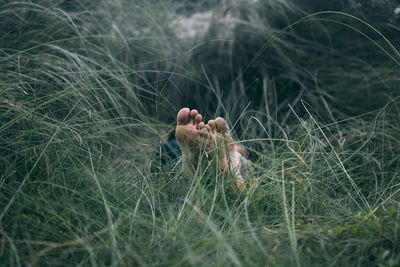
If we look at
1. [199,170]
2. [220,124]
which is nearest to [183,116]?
[220,124]

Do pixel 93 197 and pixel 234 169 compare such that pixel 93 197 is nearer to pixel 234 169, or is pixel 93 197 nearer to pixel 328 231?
pixel 234 169

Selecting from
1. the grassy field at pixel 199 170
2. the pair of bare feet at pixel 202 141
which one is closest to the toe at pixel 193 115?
the pair of bare feet at pixel 202 141

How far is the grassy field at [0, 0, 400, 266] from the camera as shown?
1.30 m

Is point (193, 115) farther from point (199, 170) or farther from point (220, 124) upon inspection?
point (199, 170)

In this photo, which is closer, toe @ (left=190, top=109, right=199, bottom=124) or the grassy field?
the grassy field

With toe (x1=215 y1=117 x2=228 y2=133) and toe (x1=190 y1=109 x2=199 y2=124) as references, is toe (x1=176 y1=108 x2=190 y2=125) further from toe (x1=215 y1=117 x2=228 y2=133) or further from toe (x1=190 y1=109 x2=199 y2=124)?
toe (x1=215 y1=117 x2=228 y2=133)

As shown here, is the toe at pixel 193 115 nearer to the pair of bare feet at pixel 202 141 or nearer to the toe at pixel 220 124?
the pair of bare feet at pixel 202 141

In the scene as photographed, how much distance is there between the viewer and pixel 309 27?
8.97ft

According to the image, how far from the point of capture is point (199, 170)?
1.73 m

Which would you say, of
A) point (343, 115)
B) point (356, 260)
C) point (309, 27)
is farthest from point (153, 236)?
point (309, 27)

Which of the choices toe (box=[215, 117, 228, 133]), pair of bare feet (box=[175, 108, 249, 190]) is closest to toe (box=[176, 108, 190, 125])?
pair of bare feet (box=[175, 108, 249, 190])

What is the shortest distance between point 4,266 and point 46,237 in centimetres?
15

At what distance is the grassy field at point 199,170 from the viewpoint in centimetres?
130

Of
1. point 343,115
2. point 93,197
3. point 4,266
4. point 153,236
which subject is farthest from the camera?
point 343,115
